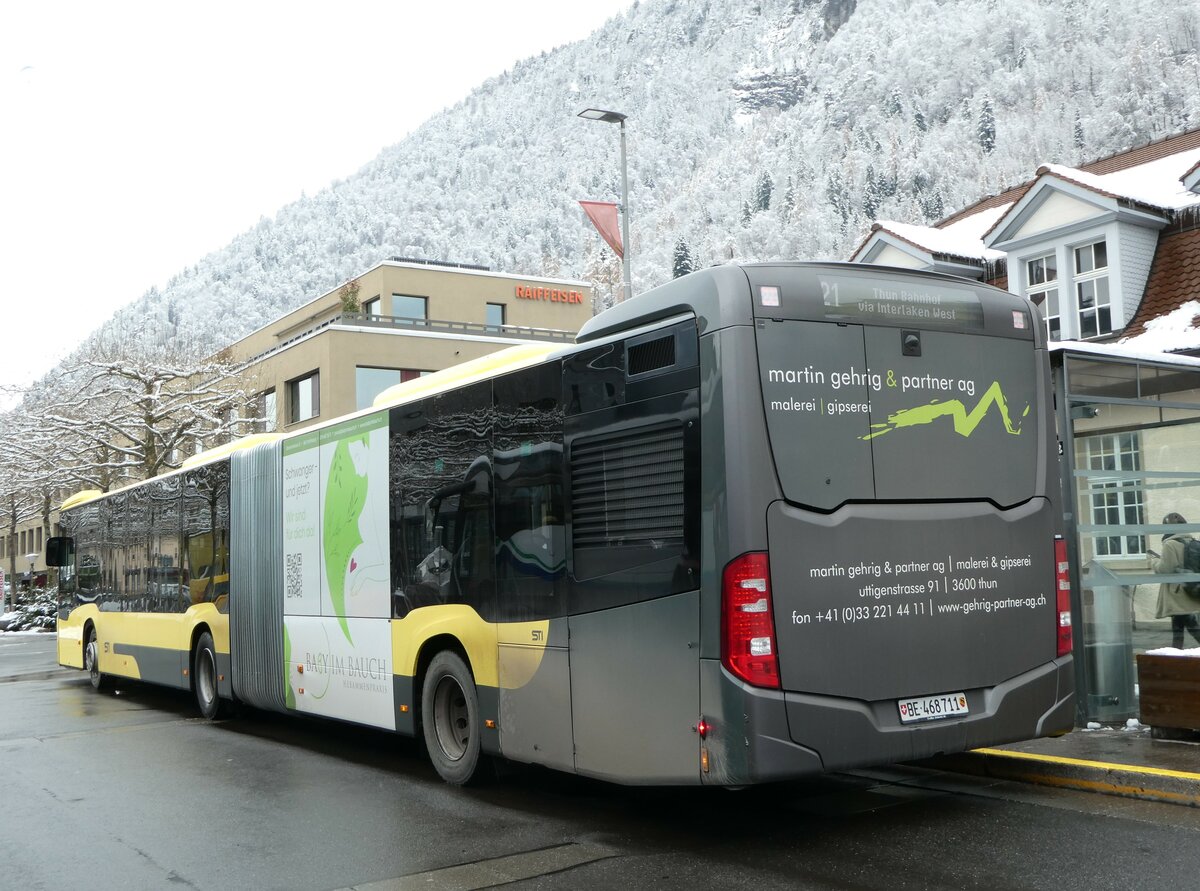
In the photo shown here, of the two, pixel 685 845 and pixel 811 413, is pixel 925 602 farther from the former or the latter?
pixel 685 845

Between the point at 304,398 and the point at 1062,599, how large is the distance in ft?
144

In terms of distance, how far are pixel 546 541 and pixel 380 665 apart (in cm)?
290

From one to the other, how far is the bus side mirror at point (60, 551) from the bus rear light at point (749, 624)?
15.8 metres

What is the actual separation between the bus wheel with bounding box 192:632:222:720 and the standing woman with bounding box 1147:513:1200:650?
9763 millimetres

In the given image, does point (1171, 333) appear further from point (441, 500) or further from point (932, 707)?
point (932, 707)

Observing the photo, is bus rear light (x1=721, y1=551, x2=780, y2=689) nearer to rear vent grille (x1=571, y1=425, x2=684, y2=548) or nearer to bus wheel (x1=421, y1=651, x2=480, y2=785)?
rear vent grille (x1=571, y1=425, x2=684, y2=548)

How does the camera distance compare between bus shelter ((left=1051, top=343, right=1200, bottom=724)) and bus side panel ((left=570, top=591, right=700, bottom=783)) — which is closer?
bus side panel ((left=570, top=591, right=700, bottom=783))

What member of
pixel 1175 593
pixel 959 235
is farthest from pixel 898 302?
pixel 959 235

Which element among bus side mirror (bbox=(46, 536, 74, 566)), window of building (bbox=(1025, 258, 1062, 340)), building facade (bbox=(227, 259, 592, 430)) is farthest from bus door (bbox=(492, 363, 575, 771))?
building facade (bbox=(227, 259, 592, 430))

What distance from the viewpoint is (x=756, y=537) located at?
20.4 ft

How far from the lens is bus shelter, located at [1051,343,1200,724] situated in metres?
9.91

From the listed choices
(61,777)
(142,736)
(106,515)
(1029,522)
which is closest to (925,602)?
(1029,522)

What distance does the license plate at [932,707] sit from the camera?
21.5 feet

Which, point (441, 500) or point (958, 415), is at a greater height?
point (958, 415)
